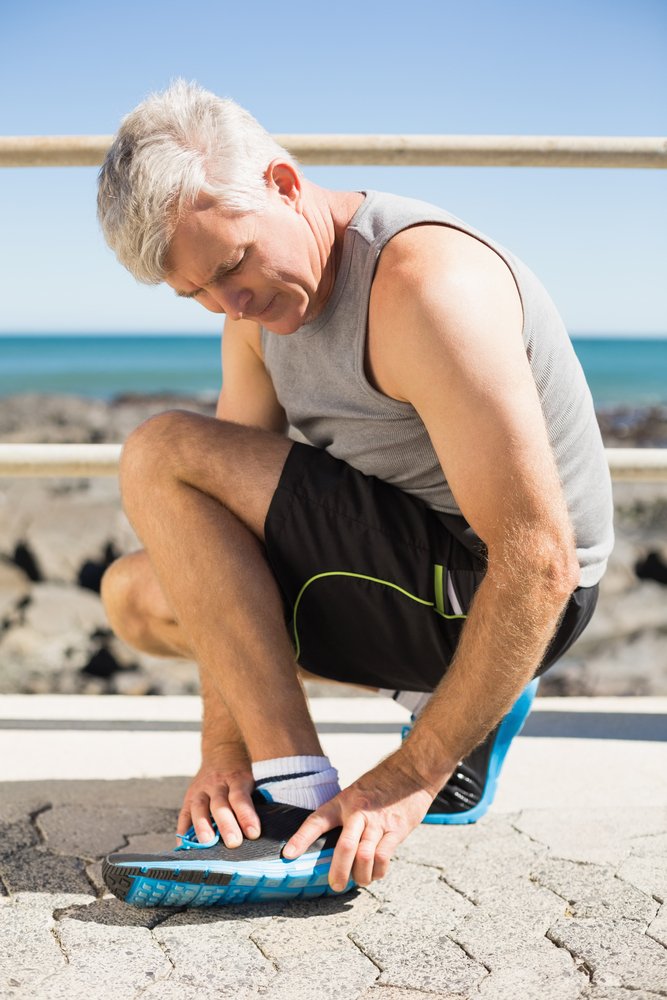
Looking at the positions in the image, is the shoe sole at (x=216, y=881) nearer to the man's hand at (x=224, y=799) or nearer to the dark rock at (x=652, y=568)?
the man's hand at (x=224, y=799)

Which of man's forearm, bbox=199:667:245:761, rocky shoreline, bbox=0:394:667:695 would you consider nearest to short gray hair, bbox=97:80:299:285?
man's forearm, bbox=199:667:245:761

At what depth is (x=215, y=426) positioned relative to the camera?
4.70 ft

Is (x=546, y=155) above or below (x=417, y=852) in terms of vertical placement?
above

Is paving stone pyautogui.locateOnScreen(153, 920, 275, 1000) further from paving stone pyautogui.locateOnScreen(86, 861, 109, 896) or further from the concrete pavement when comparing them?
paving stone pyautogui.locateOnScreen(86, 861, 109, 896)

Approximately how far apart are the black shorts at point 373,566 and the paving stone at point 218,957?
0.47m

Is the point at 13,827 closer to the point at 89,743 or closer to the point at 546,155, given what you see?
the point at 89,743

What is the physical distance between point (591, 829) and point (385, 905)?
40 centimetres

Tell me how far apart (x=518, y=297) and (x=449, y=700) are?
21.9 inches

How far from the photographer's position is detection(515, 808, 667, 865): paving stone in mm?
1293

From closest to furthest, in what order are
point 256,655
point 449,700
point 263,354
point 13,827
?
point 449,700, point 256,655, point 13,827, point 263,354

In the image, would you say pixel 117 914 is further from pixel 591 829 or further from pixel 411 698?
pixel 591 829

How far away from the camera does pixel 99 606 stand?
4887 millimetres

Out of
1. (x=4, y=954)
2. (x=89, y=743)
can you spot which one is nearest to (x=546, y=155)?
(x=89, y=743)

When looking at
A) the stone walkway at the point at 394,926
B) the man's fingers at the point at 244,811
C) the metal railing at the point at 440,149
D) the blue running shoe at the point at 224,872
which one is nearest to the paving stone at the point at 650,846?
the stone walkway at the point at 394,926
